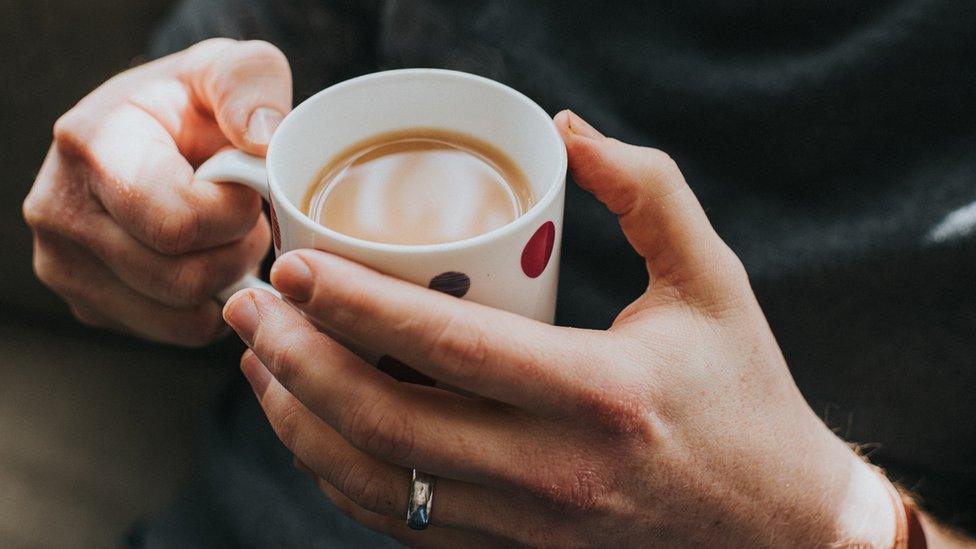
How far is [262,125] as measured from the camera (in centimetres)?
79

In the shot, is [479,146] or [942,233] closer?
[479,146]

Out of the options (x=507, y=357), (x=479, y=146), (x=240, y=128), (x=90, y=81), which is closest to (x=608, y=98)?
(x=479, y=146)

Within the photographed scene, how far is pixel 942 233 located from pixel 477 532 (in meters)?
0.57

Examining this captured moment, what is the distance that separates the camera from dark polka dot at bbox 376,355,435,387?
2.05ft

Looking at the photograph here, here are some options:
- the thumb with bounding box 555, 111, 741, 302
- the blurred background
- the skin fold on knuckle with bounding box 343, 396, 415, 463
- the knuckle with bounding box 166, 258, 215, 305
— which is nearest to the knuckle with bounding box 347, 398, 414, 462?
the skin fold on knuckle with bounding box 343, 396, 415, 463

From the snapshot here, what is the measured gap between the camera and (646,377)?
635 millimetres

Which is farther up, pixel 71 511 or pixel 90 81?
pixel 90 81

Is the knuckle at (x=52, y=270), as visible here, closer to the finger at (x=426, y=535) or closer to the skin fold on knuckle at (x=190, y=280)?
the skin fold on knuckle at (x=190, y=280)

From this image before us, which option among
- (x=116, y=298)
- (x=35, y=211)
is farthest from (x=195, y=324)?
(x=35, y=211)

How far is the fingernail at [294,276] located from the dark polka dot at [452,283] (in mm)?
84

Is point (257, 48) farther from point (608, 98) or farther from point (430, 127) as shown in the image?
point (608, 98)

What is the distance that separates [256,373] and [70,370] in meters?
0.73

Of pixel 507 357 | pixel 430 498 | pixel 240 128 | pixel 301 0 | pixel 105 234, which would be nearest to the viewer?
pixel 507 357

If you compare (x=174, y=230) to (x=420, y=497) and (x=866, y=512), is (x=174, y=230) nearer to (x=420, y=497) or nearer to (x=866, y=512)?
(x=420, y=497)
